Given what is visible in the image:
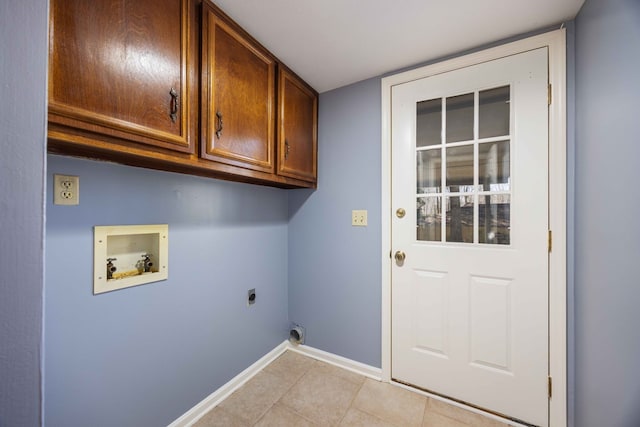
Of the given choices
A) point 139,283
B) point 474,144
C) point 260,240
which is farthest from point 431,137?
point 139,283

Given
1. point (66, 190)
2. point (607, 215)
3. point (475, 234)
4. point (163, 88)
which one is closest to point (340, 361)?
point (475, 234)

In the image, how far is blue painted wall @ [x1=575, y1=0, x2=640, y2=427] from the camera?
809 mm

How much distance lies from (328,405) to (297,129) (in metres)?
1.76

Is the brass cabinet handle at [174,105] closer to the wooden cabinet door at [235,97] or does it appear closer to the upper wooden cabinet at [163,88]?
the upper wooden cabinet at [163,88]

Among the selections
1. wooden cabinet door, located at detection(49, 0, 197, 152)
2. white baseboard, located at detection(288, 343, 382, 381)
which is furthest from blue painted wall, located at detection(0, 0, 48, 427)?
white baseboard, located at detection(288, 343, 382, 381)

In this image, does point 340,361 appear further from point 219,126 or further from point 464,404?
point 219,126

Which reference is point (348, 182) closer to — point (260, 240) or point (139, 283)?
point (260, 240)

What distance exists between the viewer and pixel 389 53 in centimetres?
145

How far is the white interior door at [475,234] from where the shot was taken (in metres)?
1.29

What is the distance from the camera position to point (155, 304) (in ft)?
3.90

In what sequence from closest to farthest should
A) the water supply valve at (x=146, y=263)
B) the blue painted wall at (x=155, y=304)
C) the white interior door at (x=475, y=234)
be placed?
the blue painted wall at (x=155, y=304) < the water supply valve at (x=146, y=263) < the white interior door at (x=475, y=234)

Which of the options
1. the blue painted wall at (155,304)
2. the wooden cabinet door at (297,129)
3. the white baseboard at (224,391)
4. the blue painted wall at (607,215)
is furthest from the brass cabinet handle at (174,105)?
the blue painted wall at (607,215)

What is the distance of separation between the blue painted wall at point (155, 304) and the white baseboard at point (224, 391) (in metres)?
0.03

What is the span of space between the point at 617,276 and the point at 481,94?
3.52 ft
